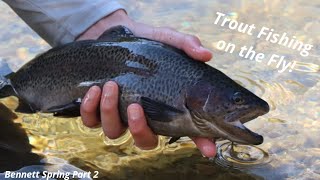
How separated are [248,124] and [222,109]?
→ 2.72 ft

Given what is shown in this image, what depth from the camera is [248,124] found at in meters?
3.21

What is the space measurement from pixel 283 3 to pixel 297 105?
4.68 ft

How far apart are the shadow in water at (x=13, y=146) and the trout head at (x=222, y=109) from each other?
86 centimetres

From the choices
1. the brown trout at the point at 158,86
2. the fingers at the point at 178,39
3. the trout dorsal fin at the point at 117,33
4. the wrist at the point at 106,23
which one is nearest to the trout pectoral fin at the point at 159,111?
the brown trout at the point at 158,86

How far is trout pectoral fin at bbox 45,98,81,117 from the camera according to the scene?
8.64 feet

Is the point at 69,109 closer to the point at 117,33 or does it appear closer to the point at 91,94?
the point at 91,94

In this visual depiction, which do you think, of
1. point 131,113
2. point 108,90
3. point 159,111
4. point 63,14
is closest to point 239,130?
point 159,111

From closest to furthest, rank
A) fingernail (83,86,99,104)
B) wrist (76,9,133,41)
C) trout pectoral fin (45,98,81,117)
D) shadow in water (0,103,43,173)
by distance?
1. fingernail (83,86,99,104)
2. trout pectoral fin (45,98,81,117)
3. shadow in water (0,103,43,173)
4. wrist (76,9,133,41)

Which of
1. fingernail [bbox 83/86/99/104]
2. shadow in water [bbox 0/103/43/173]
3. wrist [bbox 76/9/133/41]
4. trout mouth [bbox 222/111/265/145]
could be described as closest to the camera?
trout mouth [bbox 222/111/265/145]

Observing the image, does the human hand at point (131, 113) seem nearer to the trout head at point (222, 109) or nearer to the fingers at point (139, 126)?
the fingers at point (139, 126)

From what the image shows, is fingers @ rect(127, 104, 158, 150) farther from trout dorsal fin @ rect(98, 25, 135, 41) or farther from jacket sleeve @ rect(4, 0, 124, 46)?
jacket sleeve @ rect(4, 0, 124, 46)

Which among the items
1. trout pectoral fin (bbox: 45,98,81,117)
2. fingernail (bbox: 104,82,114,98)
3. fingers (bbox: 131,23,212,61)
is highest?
fingers (bbox: 131,23,212,61)

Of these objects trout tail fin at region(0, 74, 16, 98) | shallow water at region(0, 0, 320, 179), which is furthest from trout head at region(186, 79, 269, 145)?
trout tail fin at region(0, 74, 16, 98)

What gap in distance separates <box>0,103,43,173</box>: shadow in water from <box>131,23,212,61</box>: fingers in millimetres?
751
